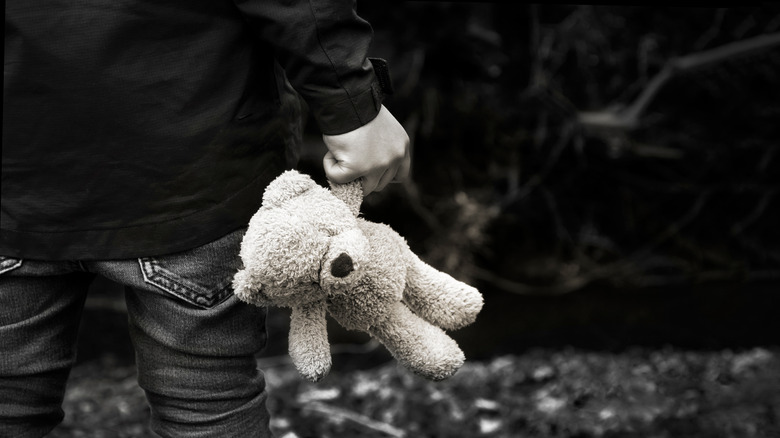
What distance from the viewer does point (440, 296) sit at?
127 centimetres

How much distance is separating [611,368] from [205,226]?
2232 millimetres

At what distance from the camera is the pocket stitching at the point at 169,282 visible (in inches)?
47.5

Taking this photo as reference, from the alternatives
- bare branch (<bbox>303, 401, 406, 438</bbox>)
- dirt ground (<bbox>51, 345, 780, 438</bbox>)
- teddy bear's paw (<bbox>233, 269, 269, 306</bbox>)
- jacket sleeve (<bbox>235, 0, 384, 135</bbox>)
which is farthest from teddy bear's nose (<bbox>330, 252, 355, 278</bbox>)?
bare branch (<bbox>303, 401, 406, 438</bbox>)

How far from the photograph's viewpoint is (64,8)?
108cm

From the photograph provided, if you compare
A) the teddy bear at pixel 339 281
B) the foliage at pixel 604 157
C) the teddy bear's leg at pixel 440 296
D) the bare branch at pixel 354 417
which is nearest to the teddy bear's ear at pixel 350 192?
the teddy bear at pixel 339 281

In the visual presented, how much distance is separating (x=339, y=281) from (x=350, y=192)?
0.17 metres

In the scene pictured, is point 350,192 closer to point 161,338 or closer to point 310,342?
Result: point 310,342

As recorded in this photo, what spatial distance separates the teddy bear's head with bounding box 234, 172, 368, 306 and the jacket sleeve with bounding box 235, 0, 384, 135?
13cm

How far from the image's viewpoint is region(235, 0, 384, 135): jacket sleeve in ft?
3.65

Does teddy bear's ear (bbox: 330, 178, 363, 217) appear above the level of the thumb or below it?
below

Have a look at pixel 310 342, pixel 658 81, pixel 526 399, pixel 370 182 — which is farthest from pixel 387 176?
pixel 658 81

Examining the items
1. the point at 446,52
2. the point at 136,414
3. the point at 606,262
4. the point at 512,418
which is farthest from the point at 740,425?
the point at 136,414

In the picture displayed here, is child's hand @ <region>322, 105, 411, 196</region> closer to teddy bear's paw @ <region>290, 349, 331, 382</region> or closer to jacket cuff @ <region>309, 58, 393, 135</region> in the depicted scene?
jacket cuff @ <region>309, 58, 393, 135</region>

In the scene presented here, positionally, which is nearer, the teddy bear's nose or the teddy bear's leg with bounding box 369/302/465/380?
the teddy bear's nose
